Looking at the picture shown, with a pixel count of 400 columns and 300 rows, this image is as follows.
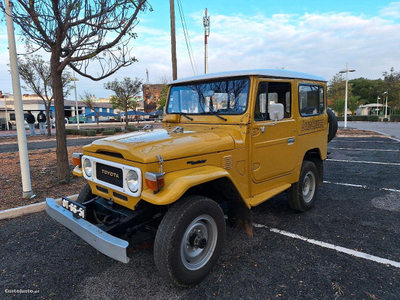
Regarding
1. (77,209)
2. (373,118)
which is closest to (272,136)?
(77,209)

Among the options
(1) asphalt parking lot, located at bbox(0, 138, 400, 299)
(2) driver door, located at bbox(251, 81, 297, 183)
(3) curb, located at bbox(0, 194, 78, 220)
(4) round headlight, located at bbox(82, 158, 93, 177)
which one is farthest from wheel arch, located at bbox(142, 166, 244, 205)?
(3) curb, located at bbox(0, 194, 78, 220)

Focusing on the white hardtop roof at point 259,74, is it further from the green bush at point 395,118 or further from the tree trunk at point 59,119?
the green bush at point 395,118

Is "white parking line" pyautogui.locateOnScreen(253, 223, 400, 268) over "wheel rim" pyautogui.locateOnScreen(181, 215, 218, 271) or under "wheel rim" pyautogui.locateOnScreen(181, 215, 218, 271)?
under

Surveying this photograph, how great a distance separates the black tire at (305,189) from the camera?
4285mm

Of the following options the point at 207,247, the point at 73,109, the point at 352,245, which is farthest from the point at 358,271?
the point at 73,109

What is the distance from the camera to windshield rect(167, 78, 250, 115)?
3.44m

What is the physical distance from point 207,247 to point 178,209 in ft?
2.21

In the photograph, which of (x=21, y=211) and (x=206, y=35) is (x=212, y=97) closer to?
(x=21, y=211)

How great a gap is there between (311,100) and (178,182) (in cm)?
313

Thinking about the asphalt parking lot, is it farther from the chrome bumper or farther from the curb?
the chrome bumper

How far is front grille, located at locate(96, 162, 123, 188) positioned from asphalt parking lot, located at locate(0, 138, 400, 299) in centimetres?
77

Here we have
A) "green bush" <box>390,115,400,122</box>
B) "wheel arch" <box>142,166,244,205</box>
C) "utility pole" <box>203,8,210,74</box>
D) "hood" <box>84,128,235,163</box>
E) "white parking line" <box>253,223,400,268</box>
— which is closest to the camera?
"wheel arch" <box>142,166,244,205</box>

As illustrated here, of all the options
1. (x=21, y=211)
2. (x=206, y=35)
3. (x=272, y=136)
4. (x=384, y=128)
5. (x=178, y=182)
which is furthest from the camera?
(x=384, y=128)

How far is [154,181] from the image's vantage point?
2355 millimetres
